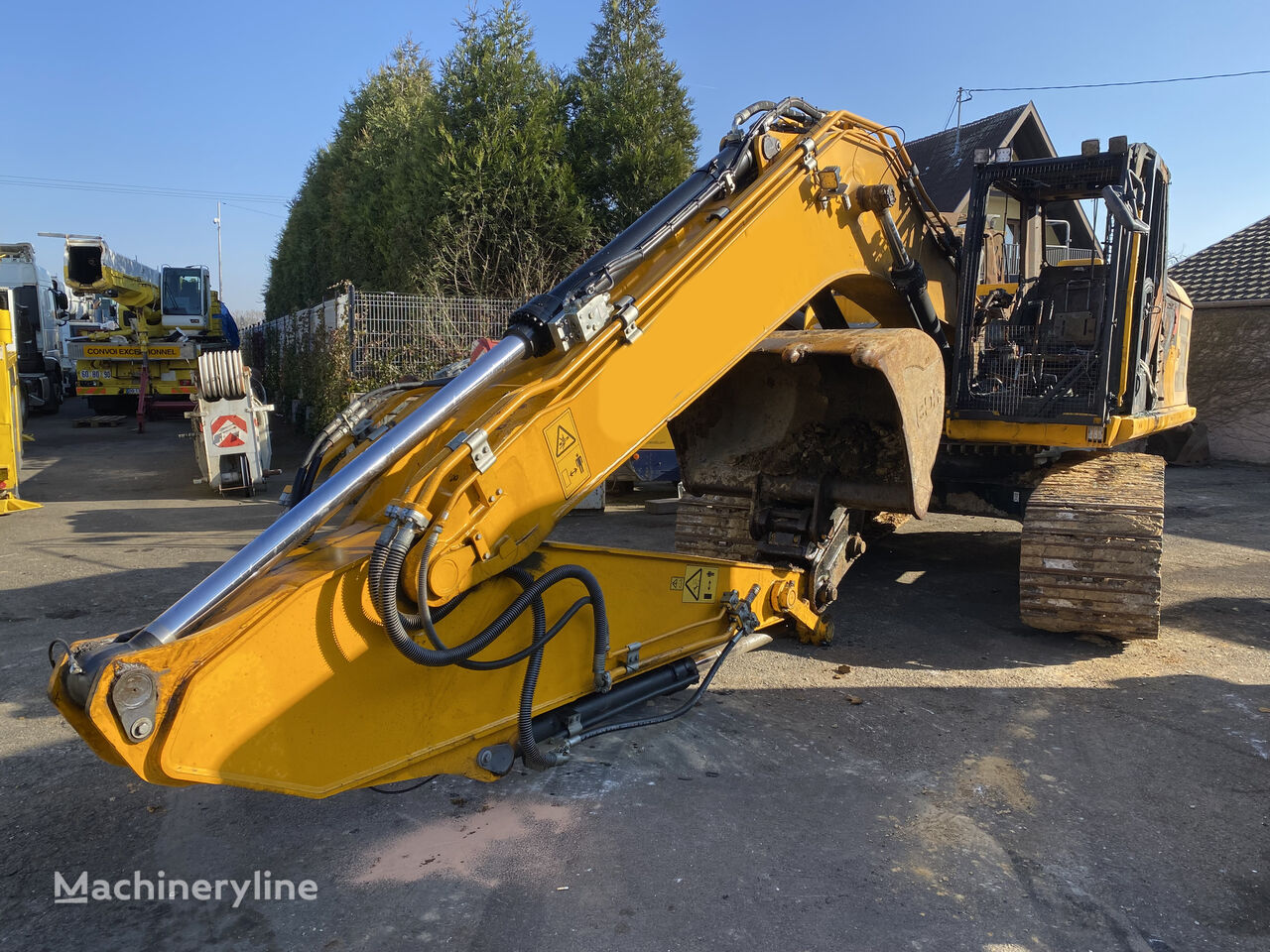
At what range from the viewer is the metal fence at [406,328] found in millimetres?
15656

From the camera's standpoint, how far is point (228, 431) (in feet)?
38.2

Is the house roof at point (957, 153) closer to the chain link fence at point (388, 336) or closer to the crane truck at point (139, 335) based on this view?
A: the chain link fence at point (388, 336)

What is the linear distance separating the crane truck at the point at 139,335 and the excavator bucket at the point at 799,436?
54.0ft

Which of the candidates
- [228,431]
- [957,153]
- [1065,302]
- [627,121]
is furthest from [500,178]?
[1065,302]

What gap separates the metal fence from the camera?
1566 cm

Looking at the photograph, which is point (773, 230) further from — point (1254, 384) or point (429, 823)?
point (1254, 384)

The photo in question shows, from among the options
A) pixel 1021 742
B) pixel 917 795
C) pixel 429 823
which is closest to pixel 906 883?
pixel 917 795

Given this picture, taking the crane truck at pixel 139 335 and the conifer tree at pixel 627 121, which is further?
the crane truck at pixel 139 335

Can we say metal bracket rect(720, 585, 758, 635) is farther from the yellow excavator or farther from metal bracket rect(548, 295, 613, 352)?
metal bracket rect(548, 295, 613, 352)

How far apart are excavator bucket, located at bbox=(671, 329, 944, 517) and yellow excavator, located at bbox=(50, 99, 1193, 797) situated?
0.02 metres

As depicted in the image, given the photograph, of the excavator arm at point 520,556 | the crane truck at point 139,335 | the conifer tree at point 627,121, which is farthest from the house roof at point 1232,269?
the crane truck at point 139,335

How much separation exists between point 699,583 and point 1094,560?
2820mm

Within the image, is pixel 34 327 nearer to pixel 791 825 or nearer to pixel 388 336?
pixel 388 336

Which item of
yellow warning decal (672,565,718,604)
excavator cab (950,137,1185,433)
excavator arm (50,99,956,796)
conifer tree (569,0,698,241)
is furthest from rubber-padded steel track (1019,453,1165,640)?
conifer tree (569,0,698,241)
